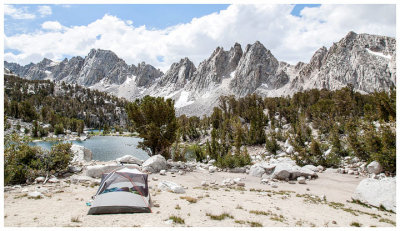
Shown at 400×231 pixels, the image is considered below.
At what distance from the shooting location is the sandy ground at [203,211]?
890cm

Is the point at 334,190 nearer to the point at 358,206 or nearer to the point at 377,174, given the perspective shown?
the point at 358,206

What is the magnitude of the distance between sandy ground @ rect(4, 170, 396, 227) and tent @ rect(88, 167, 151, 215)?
46 centimetres

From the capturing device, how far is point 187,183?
61.3 feet

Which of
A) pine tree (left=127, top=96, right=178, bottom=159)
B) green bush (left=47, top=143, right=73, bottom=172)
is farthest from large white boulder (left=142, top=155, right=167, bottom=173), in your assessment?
green bush (left=47, top=143, right=73, bottom=172)

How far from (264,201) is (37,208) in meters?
12.1

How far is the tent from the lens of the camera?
10023mm

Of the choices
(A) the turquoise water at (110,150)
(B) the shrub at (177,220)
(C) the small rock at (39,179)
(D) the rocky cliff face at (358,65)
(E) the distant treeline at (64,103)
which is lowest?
(A) the turquoise water at (110,150)

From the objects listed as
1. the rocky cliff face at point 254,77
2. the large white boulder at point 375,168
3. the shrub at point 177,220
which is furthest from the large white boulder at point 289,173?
the rocky cliff face at point 254,77

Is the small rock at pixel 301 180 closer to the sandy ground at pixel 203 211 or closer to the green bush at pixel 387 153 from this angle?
the sandy ground at pixel 203 211

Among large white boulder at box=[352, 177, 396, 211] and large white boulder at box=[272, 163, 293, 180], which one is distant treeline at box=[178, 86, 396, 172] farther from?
large white boulder at box=[272, 163, 293, 180]

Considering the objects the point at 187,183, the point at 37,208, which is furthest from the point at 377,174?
the point at 37,208

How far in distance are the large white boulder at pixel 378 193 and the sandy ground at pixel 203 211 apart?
872mm

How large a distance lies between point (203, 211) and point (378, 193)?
1153 centimetres

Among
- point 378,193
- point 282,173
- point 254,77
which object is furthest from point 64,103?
point 378,193
